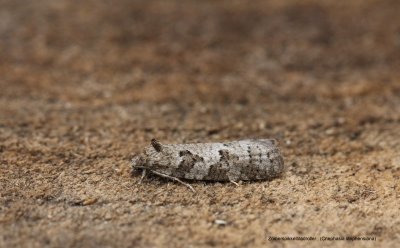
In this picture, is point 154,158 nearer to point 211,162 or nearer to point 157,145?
point 157,145

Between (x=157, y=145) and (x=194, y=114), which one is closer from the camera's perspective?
(x=157, y=145)

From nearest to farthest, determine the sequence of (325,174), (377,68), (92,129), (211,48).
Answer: (325,174)
(92,129)
(377,68)
(211,48)

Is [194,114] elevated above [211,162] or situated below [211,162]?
above

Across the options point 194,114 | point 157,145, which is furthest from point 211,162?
point 194,114

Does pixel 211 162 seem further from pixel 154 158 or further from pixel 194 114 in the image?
pixel 194 114

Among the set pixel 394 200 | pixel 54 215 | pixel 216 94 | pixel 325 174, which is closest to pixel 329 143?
pixel 325 174

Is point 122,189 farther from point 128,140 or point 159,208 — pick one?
point 128,140

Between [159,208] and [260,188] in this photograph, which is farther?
[260,188]
